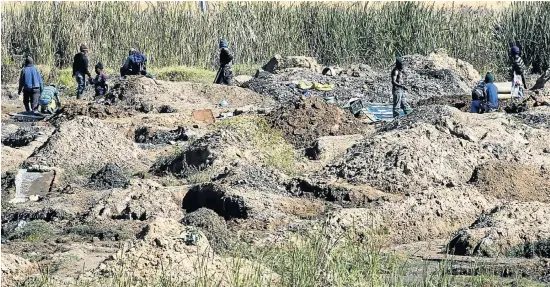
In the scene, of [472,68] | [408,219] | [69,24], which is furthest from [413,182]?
[69,24]

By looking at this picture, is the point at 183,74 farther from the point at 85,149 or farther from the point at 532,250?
the point at 532,250

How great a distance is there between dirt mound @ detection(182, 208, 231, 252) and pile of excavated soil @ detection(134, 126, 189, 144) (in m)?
7.24

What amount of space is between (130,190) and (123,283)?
5046 mm

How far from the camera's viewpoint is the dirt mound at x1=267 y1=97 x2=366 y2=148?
18.2 meters

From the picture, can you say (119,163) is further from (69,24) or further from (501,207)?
(69,24)

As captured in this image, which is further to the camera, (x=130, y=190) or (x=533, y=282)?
(x=130, y=190)

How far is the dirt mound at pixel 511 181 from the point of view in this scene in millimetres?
13273

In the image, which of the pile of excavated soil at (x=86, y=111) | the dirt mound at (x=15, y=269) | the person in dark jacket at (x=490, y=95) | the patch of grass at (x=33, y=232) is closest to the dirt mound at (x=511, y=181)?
the patch of grass at (x=33, y=232)

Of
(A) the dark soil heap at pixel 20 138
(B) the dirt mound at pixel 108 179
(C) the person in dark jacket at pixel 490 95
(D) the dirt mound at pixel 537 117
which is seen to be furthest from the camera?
(C) the person in dark jacket at pixel 490 95

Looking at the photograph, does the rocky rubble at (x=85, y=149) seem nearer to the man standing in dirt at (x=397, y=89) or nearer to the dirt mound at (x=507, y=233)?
the man standing in dirt at (x=397, y=89)

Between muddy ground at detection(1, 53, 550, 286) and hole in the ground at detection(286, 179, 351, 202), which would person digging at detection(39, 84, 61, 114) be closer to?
muddy ground at detection(1, 53, 550, 286)

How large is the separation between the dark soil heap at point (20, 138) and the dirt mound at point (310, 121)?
377cm

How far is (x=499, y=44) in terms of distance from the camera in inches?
1214

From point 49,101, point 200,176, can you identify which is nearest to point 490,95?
point 200,176
